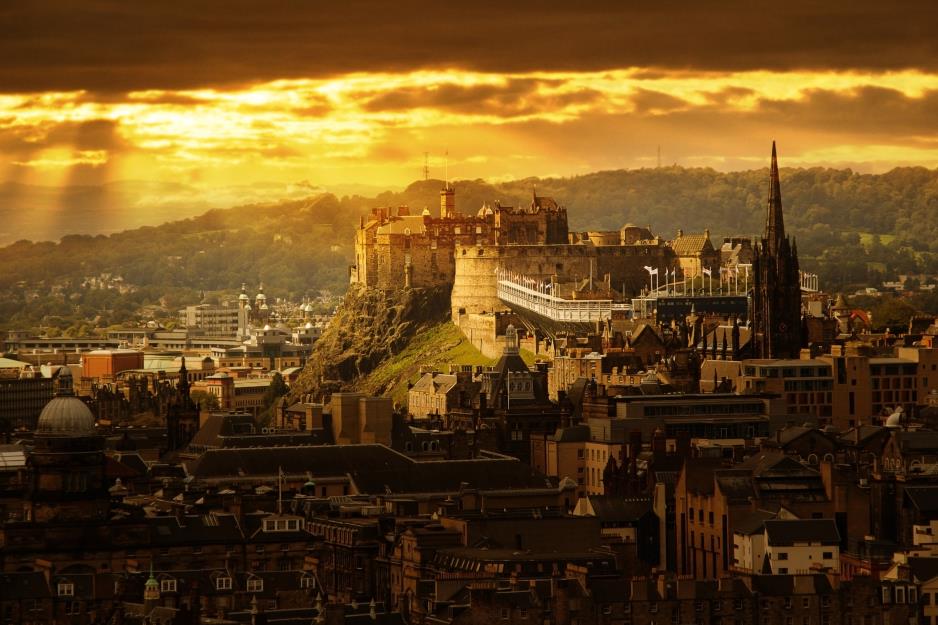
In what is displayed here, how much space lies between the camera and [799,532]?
10931 cm

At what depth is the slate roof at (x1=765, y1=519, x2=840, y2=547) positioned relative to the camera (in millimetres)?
109000

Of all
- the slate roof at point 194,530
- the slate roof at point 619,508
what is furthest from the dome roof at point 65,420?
the slate roof at point 619,508

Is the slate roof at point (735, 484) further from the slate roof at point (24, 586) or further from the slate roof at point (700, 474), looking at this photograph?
the slate roof at point (24, 586)

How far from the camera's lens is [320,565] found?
11031 centimetres

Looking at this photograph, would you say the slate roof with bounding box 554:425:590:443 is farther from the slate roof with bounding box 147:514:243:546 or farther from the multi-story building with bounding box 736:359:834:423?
the slate roof with bounding box 147:514:243:546

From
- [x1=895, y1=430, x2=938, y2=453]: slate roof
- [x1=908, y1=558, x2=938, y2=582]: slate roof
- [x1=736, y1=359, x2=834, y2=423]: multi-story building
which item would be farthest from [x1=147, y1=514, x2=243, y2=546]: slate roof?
[x1=736, y1=359, x2=834, y2=423]: multi-story building

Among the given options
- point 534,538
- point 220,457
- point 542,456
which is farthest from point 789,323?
point 534,538

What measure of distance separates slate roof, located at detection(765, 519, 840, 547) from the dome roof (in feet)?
82.4

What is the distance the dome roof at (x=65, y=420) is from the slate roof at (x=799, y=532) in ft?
82.4

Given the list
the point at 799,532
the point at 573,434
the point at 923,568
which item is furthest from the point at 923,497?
the point at 573,434

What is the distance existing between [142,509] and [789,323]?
238 feet

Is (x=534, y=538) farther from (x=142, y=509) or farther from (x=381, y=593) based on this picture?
(x=142, y=509)

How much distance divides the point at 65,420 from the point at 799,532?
27058 millimetres

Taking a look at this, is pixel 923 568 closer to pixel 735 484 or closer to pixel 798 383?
pixel 735 484
